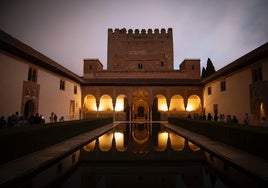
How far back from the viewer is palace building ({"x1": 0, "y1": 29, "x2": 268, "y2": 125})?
1377 centimetres

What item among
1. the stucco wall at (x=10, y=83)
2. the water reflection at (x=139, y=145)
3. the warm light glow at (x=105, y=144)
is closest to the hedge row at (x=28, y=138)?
the water reflection at (x=139, y=145)

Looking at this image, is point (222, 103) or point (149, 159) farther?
point (222, 103)

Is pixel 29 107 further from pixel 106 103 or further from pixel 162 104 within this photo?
pixel 162 104

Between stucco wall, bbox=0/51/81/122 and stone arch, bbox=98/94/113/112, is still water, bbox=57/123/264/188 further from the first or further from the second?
stone arch, bbox=98/94/113/112

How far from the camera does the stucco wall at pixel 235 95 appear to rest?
16.5m

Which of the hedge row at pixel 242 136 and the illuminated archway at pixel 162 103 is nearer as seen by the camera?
the hedge row at pixel 242 136

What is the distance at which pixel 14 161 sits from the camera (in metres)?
6.03

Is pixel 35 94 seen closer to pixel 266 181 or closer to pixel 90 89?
pixel 90 89

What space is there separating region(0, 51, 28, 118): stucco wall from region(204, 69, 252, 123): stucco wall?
1721cm

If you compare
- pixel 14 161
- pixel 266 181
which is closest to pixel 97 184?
pixel 14 161

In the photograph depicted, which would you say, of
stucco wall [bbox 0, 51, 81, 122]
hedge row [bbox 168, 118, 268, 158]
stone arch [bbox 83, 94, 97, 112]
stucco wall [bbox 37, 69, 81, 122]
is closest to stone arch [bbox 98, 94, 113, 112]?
stone arch [bbox 83, 94, 97, 112]

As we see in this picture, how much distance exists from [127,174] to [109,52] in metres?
39.8

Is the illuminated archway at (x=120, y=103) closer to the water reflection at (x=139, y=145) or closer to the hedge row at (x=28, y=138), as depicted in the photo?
the water reflection at (x=139, y=145)

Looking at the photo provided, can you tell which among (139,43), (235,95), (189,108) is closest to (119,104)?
(189,108)
